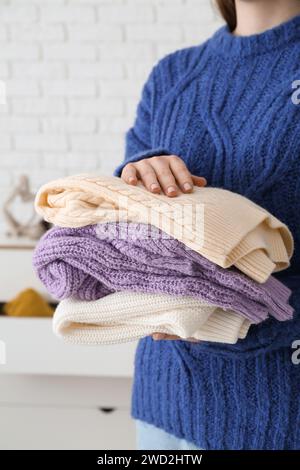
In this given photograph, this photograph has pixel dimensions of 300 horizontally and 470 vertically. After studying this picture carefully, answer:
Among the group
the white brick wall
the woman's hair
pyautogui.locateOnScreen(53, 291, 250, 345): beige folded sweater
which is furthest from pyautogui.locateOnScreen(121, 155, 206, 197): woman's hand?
the white brick wall

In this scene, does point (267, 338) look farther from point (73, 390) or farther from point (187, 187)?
point (73, 390)

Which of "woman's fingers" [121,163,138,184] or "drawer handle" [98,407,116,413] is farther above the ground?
"woman's fingers" [121,163,138,184]

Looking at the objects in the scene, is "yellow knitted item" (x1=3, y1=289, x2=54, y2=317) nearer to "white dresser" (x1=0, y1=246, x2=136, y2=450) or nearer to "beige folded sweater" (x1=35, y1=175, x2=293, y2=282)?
"white dresser" (x1=0, y1=246, x2=136, y2=450)

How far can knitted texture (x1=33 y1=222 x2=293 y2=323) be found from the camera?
0.72 m

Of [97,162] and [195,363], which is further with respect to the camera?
[97,162]

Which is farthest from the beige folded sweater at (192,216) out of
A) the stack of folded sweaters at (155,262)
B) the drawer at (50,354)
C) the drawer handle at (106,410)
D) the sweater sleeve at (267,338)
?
the drawer handle at (106,410)

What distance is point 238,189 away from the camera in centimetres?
92

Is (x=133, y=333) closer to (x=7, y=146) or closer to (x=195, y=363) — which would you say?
(x=195, y=363)

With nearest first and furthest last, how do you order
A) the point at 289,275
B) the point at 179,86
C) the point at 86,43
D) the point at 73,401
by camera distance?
the point at 289,275 < the point at 179,86 < the point at 73,401 < the point at 86,43

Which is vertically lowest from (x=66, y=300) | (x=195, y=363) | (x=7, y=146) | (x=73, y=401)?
(x=73, y=401)

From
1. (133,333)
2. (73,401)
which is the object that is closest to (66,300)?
(133,333)

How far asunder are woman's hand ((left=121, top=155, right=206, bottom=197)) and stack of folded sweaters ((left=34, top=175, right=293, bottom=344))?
1 centimetres
